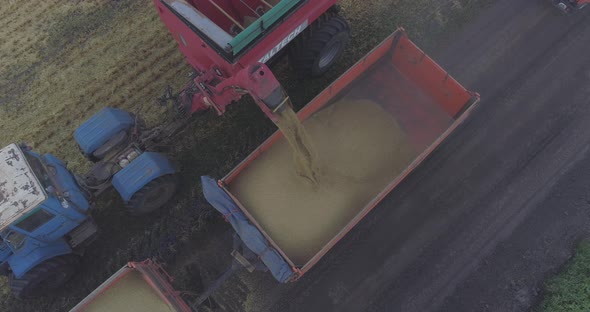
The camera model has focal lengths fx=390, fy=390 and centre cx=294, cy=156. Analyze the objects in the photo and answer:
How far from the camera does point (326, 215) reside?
21.5ft

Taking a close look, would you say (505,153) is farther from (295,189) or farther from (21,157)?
(21,157)

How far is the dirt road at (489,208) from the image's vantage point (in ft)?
22.7

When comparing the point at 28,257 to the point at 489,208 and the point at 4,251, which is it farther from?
the point at 489,208

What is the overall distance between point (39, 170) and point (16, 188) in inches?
17.6

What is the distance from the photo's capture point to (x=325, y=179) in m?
6.78

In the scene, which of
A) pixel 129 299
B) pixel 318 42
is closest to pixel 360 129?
pixel 318 42

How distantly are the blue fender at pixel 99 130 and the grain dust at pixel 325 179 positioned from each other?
→ 2.38 m

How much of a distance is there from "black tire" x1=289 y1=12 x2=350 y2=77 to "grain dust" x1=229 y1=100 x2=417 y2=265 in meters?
1.11

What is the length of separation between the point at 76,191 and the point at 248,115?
353cm

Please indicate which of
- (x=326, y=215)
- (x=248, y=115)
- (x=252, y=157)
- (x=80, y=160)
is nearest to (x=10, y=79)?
(x=80, y=160)

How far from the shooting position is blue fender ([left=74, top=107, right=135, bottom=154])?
22.6ft

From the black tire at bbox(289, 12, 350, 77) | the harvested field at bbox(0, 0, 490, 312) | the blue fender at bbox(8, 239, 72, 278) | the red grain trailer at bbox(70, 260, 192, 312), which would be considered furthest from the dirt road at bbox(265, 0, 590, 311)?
the blue fender at bbox(8, 239, 72, 278)

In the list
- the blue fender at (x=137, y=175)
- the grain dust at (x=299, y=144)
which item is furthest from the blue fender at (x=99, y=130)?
the grain dust at (x=299, y=144)

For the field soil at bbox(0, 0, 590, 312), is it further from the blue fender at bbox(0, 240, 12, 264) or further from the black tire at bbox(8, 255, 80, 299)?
the blue fender at bbox(0, 240, 12, 264)
